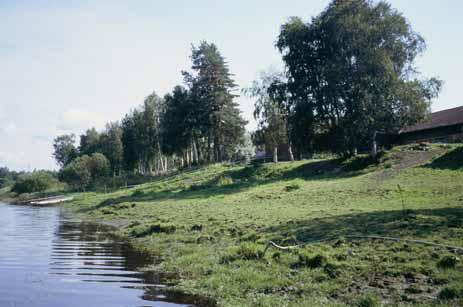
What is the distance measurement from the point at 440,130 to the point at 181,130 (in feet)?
149

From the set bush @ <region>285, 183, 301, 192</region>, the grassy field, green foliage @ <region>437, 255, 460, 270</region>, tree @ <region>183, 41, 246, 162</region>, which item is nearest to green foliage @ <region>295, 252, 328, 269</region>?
the grassy field

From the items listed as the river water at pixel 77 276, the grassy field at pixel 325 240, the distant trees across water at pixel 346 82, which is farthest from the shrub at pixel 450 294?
the distant trees across water at pixel 346 82

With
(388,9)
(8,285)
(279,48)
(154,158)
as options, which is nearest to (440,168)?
(388,9)

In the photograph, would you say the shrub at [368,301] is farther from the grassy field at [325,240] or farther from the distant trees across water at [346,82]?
the distant trees across water at [346,82]

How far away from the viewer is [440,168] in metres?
→ 33.6

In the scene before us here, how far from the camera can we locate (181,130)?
84.4 meters

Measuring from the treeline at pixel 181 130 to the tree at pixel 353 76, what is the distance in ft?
101

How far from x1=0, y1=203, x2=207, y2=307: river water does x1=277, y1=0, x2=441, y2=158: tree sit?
26.3m

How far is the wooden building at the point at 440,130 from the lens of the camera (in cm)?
5073

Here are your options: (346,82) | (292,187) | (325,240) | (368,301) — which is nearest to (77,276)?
(325,240)

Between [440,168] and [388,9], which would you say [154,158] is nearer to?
[388,9]

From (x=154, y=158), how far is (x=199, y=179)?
53.7 metres

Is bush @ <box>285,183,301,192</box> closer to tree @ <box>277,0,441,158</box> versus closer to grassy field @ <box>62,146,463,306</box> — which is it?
grassy field @ <box>62,146,463,306</box>

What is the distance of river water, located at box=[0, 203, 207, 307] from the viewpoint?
1196cm
